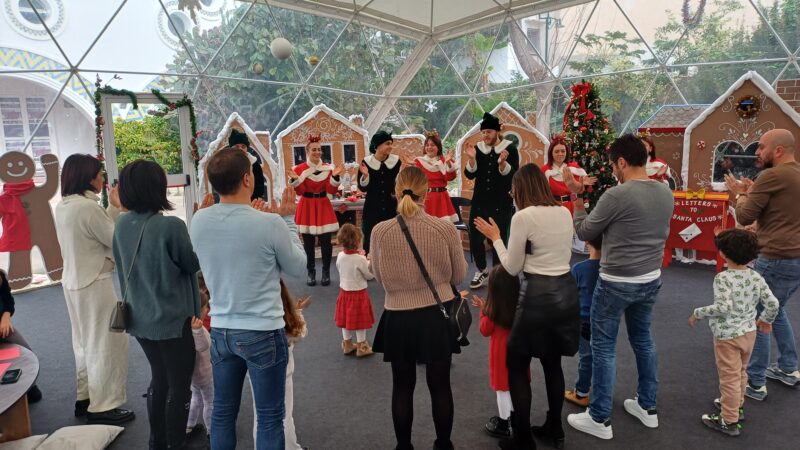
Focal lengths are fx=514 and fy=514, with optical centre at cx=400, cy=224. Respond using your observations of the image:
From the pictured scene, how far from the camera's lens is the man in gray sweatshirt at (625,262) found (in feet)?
8.23

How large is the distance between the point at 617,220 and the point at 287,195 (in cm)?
160

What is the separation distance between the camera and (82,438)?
9.04 ft

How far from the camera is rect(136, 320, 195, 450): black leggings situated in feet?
7.68

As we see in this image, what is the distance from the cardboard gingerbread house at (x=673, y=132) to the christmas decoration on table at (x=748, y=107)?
50 cm

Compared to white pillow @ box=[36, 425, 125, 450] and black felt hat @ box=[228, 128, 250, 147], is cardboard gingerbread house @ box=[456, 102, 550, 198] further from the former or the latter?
white pillow @ box=[36, 425, 125, 450]

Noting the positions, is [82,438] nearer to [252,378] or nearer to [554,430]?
[252,378]

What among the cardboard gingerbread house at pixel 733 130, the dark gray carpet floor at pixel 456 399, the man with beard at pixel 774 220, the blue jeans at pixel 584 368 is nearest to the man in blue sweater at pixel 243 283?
the dark gray carpet floor at pixel 456 399

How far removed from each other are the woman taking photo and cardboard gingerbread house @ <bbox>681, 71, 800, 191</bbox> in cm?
625

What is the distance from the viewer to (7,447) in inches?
104

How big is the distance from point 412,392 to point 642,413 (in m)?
1.44

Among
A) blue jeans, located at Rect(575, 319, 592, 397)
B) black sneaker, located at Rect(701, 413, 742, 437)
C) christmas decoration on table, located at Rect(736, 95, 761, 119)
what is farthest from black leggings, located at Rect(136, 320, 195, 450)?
christmas decoration on table, located at Rect(736, 95, 761, 119)

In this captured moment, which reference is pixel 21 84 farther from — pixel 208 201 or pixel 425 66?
pixel 425 66

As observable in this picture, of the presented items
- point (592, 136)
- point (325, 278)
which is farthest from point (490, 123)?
point (325, 278)

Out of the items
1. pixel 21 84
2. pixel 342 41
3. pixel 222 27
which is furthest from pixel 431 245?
pixel 342 41
